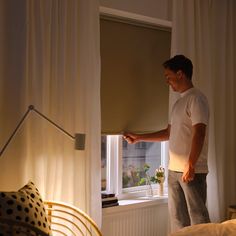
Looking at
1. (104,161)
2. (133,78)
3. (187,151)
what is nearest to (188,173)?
(187,151)

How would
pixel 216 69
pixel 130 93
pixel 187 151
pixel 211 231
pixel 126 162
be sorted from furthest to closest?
pixel 216 69 < pixel 126 162 < pixel 130 93 < pixel 187 151 < pixel 211 231

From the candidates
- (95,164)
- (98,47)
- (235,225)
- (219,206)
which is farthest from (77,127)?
(219,206)

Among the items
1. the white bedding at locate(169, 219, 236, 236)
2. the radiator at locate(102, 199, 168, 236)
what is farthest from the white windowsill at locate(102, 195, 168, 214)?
the white bedding at locate(169, 219, 236, 236)

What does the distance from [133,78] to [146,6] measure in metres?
0.63

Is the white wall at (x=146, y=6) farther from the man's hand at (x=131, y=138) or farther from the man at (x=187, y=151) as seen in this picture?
the man's hand at (x=131, y=138)

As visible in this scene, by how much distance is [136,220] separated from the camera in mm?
3533

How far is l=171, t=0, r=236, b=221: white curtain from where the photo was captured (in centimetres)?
373

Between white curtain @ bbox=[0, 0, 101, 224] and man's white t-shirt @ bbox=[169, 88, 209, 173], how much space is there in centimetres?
57

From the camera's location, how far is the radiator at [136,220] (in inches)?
132

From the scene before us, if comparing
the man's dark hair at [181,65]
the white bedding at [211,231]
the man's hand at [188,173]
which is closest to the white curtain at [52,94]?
the man's dark hair at [181,65]

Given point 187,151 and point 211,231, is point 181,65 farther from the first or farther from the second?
point 211,231

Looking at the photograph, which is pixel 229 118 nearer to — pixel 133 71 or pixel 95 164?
pixel 133 71

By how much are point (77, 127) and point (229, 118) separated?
1.79 meters

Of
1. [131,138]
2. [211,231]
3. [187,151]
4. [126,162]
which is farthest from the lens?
[126,162]
